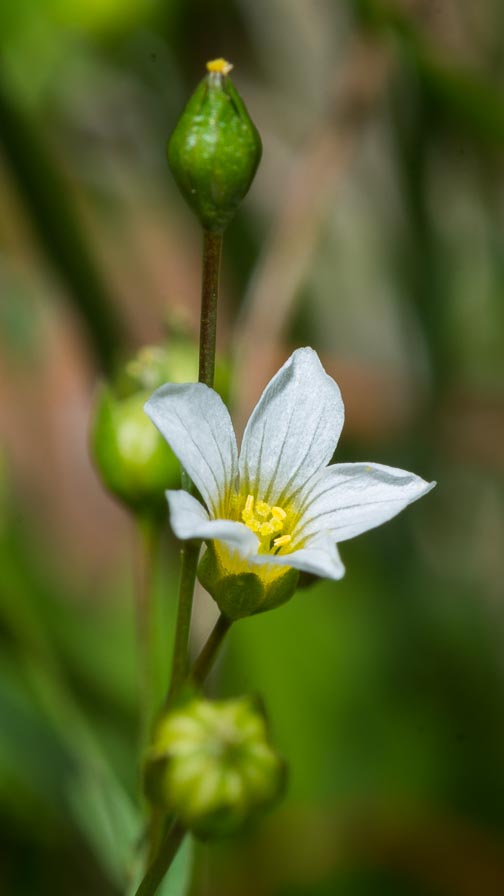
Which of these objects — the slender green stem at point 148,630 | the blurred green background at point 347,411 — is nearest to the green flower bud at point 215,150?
the slender green stem at point 148,630

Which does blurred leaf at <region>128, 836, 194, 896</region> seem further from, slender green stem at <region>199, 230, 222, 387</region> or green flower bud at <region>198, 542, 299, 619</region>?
slender green stem at <region>199, 230, 222, 387</region>

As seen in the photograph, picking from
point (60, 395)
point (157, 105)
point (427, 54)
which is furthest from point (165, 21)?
point (60, 395)

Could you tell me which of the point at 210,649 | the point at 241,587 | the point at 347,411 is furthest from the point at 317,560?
the point at 347,411

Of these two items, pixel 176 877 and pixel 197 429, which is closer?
pixel 197 429

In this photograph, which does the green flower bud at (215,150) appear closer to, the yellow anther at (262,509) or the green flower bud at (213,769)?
the yellow anther at (262,509)

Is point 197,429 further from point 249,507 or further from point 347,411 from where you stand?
point 347,411

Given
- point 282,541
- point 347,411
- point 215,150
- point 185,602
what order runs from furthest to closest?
point 347,411
point 282,541
point 185,602
point 215,150

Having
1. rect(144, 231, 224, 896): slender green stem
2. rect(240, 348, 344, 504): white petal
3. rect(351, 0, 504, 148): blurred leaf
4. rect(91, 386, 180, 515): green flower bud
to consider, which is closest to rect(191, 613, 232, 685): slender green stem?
rect(144, 231, 224, 896): slender green stem
